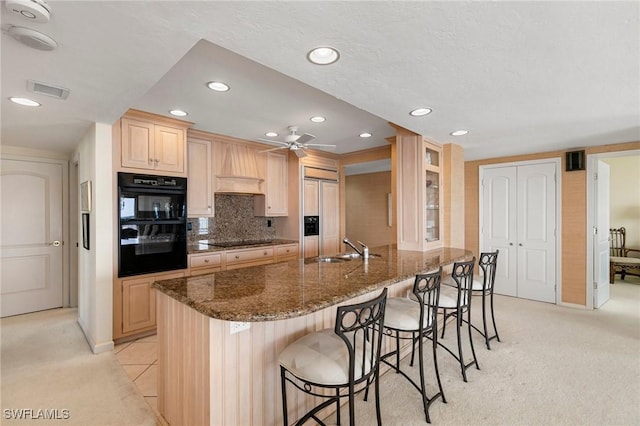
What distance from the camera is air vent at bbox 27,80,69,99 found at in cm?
194

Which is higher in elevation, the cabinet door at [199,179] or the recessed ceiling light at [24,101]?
the recessed ceiling light at [24,101]

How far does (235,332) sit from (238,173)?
3.00 metres

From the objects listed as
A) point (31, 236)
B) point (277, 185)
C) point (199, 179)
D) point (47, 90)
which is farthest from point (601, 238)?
point (31, 236)

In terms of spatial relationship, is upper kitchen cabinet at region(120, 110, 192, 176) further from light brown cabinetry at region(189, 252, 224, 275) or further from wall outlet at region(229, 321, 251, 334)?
wall outlet at region(229, 321, 251, 334)

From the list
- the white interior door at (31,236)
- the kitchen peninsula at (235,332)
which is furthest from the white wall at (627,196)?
the white interior door at (31,236)

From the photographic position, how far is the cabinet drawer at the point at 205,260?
3539 millimetres

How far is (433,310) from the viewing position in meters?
2.11

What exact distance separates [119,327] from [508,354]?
12.5ft

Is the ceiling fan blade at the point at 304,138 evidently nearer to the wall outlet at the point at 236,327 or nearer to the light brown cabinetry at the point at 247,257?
the light brown cabinetry at the point at 247,257

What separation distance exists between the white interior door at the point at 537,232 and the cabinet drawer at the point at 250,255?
3.92 meters

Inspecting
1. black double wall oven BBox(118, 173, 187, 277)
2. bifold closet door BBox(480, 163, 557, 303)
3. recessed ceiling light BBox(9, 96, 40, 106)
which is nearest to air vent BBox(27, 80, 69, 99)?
recessed ceiling light BBox(9, 96, 40, 106)

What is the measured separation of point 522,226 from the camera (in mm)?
4703

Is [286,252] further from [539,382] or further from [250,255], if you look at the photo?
[539,382]

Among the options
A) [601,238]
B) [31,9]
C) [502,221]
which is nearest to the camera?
[31,9]
